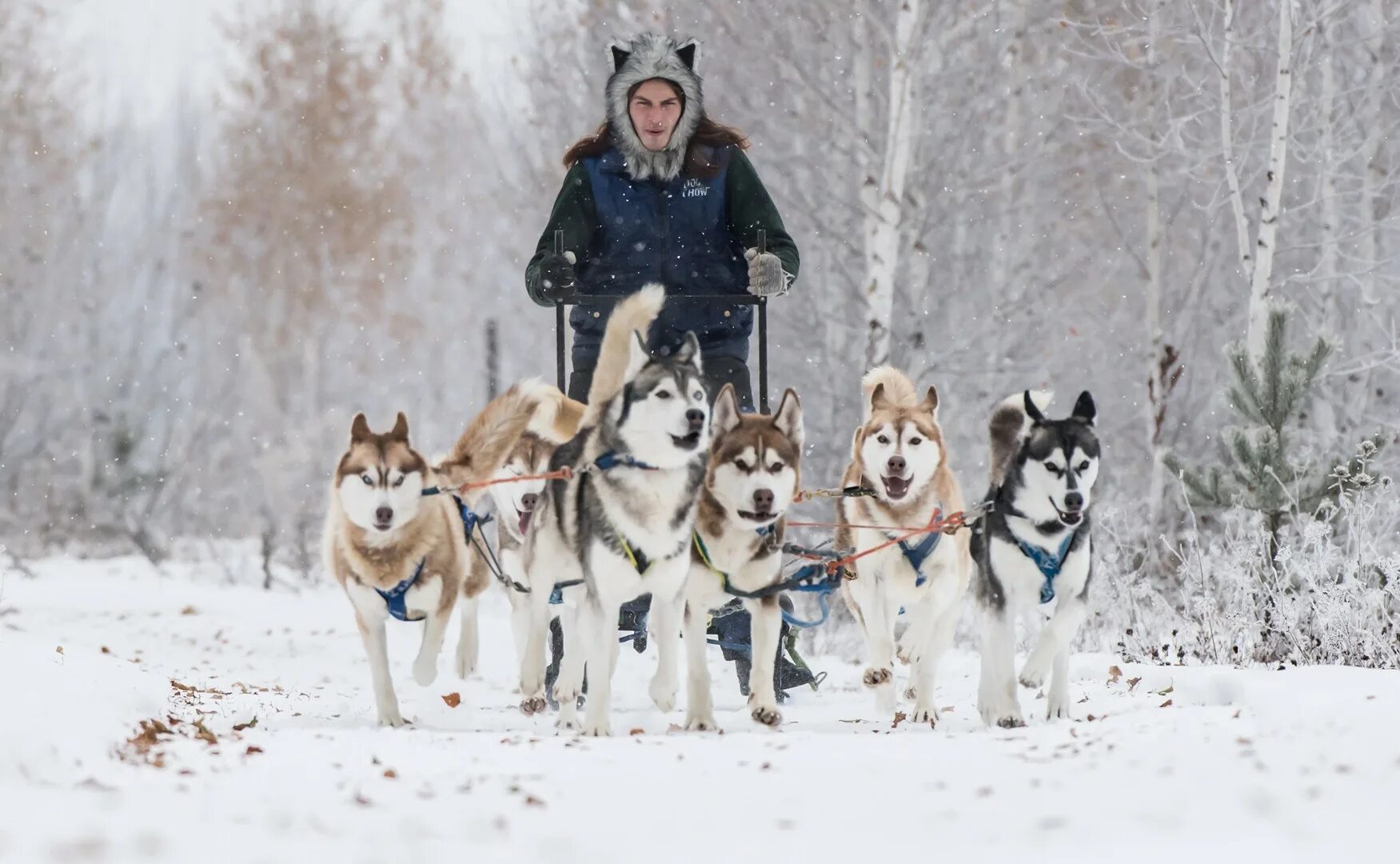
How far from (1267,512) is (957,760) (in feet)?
14.9

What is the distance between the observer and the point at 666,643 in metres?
4.93

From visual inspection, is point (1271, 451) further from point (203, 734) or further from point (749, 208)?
point (203, 734)

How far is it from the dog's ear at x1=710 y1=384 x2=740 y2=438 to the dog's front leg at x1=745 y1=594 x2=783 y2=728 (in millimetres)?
584

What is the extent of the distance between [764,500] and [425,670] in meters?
1.54

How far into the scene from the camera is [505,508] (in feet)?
21.1

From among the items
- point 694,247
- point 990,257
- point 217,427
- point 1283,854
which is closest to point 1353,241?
point 990,257

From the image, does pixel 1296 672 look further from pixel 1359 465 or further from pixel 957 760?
pixel 1359 465

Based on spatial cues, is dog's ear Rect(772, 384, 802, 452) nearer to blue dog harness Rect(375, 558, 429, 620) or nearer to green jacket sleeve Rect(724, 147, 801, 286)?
green jacket sleeve Rect(724, 147, 801, 286)

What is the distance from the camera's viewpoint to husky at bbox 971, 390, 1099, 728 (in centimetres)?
455

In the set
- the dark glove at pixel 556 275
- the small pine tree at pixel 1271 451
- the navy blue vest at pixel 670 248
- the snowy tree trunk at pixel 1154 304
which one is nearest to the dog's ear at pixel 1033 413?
the navy blue vest at pixel 670 248

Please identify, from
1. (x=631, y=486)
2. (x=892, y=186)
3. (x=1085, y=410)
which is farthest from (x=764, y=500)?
(x=892, y=186)

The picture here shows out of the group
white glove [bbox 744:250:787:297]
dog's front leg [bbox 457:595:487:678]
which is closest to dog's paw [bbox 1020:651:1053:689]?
white glove [bbox 744:250:787:297]

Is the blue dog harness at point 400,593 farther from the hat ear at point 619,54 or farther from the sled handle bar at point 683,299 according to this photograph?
the hat ear at point 619,54

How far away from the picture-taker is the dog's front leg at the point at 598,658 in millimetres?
4570
